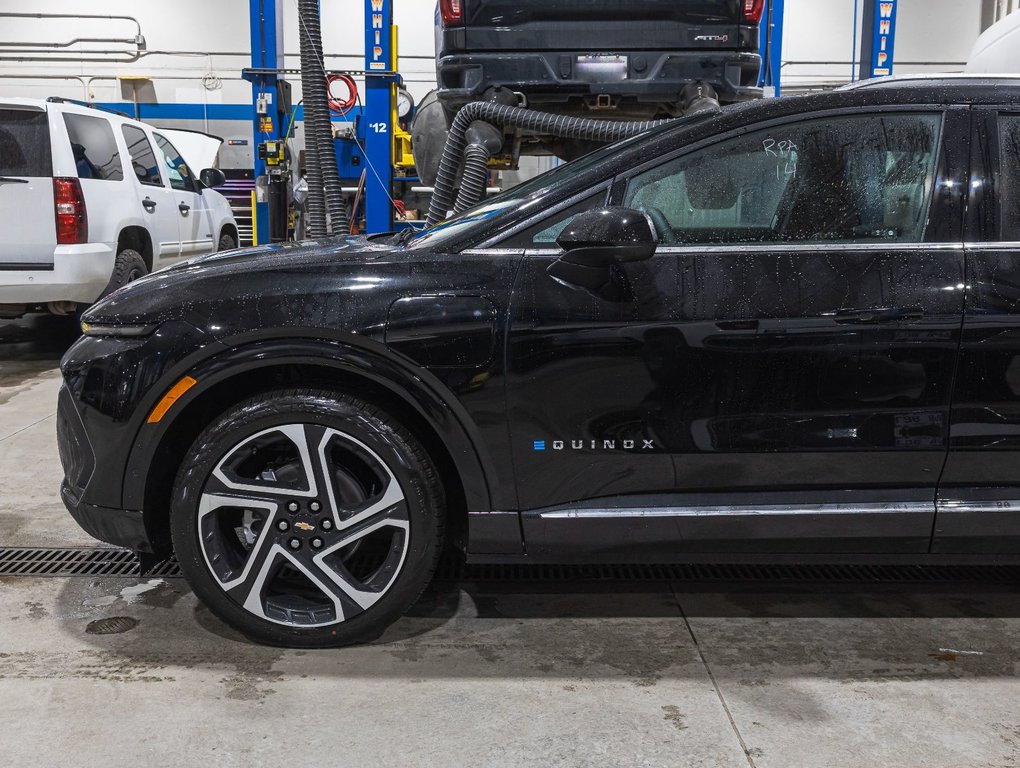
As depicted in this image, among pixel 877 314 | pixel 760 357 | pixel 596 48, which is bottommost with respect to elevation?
pixel 760 357

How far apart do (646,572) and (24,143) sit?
18.0 ft

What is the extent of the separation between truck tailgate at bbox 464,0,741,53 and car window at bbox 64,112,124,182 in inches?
125

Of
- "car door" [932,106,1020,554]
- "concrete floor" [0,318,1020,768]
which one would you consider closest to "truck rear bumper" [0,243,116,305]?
"concrete floor" [0,318,1020,768]

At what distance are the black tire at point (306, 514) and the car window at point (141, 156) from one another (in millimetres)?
5758

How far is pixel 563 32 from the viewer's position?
5.29m

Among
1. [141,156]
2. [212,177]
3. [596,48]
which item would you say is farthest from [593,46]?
[212,177]

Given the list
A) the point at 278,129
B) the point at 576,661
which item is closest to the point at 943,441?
the point at 576,661

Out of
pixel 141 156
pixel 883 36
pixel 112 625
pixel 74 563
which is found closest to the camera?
pixel 112 625

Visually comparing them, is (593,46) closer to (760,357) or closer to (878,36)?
(760,357)

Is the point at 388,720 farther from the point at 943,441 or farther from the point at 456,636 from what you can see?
the point at 943,441

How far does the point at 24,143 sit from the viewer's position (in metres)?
6.31

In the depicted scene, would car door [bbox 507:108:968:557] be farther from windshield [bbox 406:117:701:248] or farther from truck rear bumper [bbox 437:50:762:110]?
truck rear bumper [bbox 437:50:762:110]

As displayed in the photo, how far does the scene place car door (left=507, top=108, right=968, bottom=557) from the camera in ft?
7.88

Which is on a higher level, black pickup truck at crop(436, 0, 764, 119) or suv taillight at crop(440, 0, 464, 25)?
suv taillight at crop(440, 0, 464, 25)
